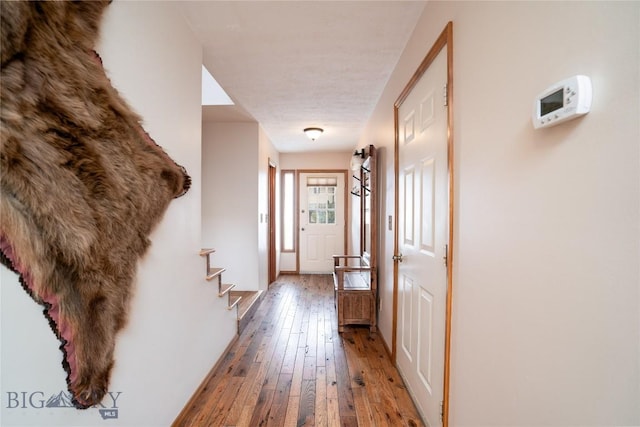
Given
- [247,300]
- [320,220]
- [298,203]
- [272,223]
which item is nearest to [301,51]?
[247,300]

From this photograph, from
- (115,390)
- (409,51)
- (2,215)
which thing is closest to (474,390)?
(115,390)

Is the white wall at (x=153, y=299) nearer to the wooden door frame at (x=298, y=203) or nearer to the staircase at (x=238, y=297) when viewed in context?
the staircase at (x=238, y=297)

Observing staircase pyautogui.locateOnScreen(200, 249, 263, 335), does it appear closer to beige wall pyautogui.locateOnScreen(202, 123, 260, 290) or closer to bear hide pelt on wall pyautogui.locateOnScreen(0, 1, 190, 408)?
beige wall pyautogui.locateOnScreen(202, 123, 260, 290)

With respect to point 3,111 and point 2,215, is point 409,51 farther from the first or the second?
point 2,215

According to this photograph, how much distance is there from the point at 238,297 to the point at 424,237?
7.88 feet

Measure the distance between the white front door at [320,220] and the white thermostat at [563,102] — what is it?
4780 mm

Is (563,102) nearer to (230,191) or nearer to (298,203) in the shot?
(230,191)

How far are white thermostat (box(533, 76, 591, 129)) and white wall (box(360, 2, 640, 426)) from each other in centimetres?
2

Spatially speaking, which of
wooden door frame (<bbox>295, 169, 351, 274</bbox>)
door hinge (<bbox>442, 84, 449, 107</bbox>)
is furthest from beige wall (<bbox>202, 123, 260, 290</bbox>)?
door hinge (<bbox>442, 84, 449, 107</bbox>)

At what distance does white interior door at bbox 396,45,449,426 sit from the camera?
1.36 meters

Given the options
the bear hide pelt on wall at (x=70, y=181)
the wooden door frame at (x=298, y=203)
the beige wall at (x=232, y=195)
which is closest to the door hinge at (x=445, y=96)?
the bear hide pelt on wall at (x=70, y=181)

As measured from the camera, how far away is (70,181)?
2.78 feet

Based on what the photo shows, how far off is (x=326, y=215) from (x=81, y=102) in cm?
473

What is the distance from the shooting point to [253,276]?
3.68 meters
